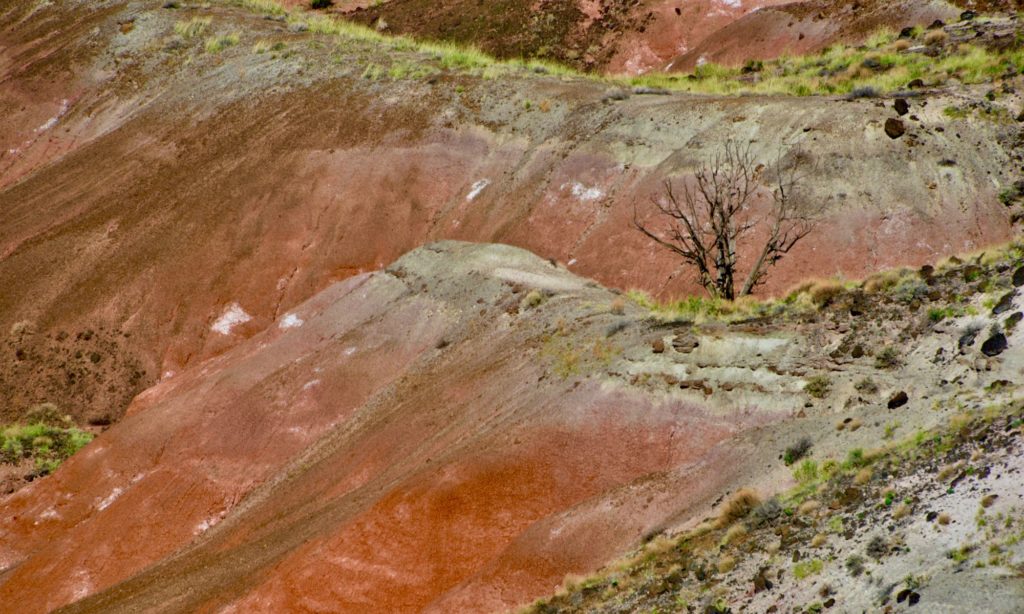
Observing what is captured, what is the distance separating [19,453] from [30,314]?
17.3 feet

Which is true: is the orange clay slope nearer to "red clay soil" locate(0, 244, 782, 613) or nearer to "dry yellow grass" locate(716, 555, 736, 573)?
"red clay soil" locate(0, 244, 782, 613)

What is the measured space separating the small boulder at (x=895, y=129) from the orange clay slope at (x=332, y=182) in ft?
0.67

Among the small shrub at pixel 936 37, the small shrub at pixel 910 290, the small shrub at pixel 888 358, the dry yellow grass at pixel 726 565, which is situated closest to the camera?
the dry yellow grass at pixel 726 565

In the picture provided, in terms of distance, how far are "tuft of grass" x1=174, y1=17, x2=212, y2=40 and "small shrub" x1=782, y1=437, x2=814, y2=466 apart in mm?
34040

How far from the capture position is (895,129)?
91.1 ft

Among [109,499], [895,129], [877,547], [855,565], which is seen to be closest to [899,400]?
[877,547]

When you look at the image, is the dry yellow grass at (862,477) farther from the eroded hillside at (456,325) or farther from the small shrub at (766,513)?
the small shrub at (766,513)

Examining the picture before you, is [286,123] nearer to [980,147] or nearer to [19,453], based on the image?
[19,453]

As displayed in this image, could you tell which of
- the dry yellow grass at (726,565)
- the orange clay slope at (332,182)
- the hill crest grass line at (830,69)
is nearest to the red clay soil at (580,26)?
the hill crest grass line at (830,69)

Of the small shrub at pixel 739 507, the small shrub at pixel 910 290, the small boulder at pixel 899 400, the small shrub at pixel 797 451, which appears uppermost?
the small shrub at pixel 910 290

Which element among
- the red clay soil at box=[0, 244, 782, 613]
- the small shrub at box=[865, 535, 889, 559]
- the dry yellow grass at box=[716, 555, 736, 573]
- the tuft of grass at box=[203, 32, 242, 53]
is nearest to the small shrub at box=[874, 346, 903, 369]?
the red clay soil at box=[0, 244, 782, 613]

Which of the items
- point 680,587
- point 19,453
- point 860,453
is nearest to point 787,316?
point 860,453

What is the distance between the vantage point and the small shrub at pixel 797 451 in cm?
1642

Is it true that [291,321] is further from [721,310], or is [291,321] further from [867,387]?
[867,387]
